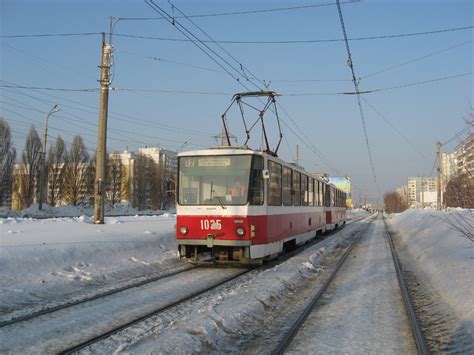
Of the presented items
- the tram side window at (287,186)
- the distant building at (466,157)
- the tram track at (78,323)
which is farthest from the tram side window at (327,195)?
the tram track at (78,323)

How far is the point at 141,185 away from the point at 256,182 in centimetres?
6970

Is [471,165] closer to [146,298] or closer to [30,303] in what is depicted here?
[146,298]

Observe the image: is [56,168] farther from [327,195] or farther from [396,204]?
[396,204]

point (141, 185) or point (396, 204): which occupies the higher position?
point (141, 185)

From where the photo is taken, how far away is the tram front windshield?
39.4ft

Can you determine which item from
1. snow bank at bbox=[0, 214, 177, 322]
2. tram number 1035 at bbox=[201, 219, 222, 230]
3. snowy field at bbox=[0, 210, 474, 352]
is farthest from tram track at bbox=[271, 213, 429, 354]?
snow bank at bbox=[0, 214, 177, 322]

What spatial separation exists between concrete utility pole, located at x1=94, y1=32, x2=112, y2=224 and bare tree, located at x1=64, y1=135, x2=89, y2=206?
51.7 meters

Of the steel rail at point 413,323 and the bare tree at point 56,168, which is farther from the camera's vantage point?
the bare tree at point 56,168

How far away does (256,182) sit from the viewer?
39.5 feet

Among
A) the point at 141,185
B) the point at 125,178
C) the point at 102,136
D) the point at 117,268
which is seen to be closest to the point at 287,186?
the point at 117,268

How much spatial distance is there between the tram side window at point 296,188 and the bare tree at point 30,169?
47620 millimetres

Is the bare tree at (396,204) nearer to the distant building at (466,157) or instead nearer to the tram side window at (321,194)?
the tram side window at (321,194)

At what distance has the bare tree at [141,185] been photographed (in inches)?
3135

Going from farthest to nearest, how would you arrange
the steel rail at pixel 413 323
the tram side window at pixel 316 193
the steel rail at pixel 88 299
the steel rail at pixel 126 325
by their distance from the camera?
1. the tram side window at pixel 316 193
2. the steel rail at pixel 88 299
3. the steel rail at pixel 413 323
4. the steel rail at pixel 126 325
